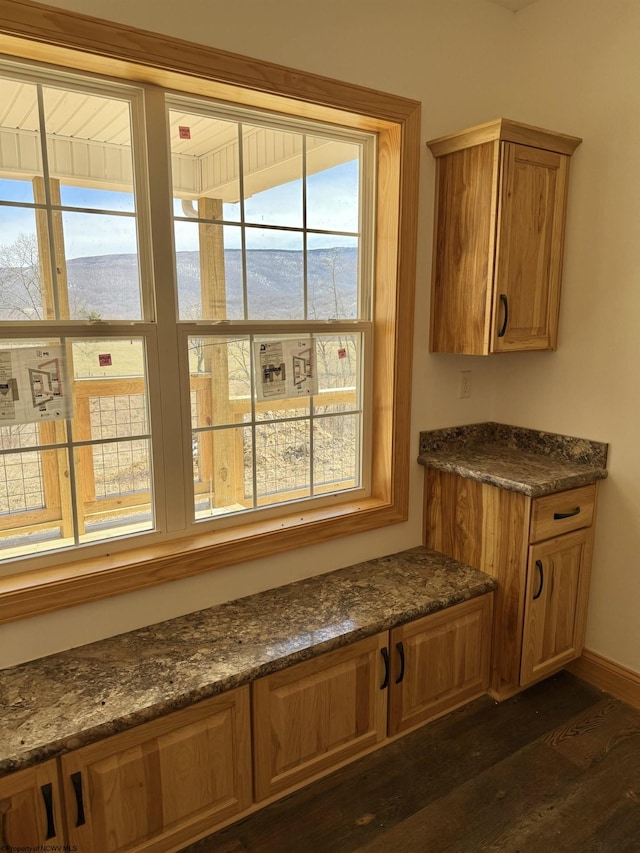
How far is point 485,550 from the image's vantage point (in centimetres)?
232

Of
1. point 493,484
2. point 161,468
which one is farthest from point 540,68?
point 161,468

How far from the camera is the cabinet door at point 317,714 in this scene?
5.76 feet

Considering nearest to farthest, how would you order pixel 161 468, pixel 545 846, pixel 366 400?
1. pixel 545 846
2. pixel 161 468
3. pixel 366 400

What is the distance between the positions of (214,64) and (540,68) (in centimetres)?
147

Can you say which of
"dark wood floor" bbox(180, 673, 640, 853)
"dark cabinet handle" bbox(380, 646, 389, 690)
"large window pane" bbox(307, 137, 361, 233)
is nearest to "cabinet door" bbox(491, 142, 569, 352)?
"large window pane" bbox(307, 137, 361, 233)

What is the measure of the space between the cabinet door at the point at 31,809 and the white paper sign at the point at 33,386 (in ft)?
3.02

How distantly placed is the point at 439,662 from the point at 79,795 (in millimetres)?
1276

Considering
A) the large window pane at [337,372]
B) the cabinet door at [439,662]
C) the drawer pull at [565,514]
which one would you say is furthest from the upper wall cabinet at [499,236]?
the cabinet door at [439,662]

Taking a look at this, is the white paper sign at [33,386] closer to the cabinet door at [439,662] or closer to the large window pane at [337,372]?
the large window pane at [337,372]

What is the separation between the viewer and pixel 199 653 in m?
1.75

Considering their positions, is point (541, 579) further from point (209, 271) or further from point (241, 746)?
point (209, 271)

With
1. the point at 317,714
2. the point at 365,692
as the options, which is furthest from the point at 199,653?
the point at 365,692

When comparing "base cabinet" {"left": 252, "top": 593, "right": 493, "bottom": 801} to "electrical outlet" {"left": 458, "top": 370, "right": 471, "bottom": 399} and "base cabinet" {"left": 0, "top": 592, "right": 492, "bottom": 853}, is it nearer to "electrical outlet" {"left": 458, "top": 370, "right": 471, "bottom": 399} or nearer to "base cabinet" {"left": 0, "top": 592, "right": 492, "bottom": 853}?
"base cabinet" {"left": 0, "top": 592, "right": 492, "bottom": 853}

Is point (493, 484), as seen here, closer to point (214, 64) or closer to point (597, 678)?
point (597, 678)
